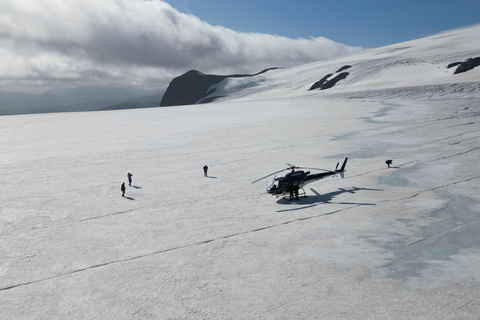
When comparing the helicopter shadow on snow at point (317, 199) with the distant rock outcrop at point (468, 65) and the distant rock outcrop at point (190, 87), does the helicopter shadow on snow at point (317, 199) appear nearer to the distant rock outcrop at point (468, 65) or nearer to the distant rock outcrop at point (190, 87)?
the distant rock outcrop at point (468, 65)

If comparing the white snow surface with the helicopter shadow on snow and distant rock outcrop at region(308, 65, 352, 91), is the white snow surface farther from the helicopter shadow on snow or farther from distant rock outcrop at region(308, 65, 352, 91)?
distant rock outcrop at region(308, 65, 352, 91)

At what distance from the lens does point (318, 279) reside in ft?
34.1

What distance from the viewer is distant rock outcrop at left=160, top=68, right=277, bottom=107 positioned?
531 ft

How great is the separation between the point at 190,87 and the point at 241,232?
6414 inches

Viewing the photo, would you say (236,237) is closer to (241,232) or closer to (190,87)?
(241,232)

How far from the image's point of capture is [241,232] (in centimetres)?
1384

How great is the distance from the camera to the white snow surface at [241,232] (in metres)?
9.52

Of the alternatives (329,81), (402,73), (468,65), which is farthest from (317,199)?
(329,81)

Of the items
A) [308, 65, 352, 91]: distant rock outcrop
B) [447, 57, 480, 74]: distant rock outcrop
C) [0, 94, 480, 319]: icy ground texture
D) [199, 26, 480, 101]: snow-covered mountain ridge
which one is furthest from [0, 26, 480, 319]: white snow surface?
[308, 65, 352, 91]: distant rock outcrop

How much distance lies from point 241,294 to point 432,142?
25.5 m

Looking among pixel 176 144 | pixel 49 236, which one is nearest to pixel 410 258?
pixel 49 236

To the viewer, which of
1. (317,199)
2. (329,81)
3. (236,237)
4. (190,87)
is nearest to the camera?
(236,237)

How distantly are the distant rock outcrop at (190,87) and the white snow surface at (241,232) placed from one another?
130275mm

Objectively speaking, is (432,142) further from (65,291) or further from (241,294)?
(65,291)
